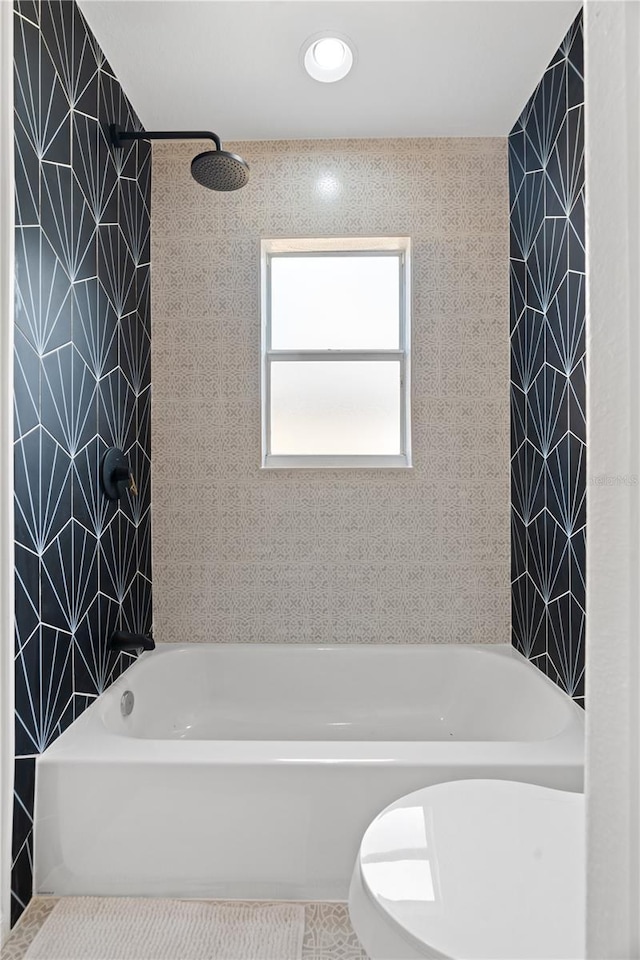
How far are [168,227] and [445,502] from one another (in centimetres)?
162

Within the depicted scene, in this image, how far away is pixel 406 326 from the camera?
2533mm

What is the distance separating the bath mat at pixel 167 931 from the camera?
4.47ft

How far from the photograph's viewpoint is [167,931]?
1420 millimetres

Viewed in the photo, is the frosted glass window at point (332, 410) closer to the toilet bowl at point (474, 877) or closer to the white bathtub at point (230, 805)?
the white bathtub at point (230, 805)

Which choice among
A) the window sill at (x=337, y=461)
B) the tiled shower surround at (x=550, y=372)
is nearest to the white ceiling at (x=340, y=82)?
the tiled shower surround at (x=550, y=372)

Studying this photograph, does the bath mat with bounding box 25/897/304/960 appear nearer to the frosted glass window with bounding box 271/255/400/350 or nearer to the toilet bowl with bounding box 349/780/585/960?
the toilet bowl with bounding box 349/780/585/960

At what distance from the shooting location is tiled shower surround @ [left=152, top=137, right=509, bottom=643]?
246cm

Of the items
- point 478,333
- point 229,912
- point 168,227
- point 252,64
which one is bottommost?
point 229,912

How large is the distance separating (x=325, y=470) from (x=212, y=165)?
3.89 feet

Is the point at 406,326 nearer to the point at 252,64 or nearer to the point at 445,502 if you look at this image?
the point at 445,502

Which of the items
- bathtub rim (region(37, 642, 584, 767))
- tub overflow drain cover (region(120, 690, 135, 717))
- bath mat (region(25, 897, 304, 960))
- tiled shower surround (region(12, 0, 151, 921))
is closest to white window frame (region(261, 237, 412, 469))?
tiled shower surround (region(12, 0, 151, 921))

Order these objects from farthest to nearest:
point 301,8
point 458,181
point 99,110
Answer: point 458,181, point 99,110, point 301,8

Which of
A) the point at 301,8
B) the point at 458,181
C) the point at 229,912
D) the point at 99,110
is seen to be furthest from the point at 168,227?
the point at 229,912

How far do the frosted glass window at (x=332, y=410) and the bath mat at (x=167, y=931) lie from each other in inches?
63.7
